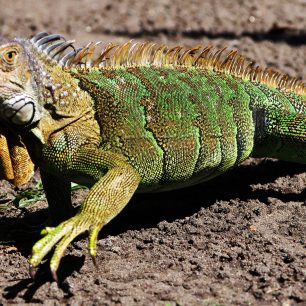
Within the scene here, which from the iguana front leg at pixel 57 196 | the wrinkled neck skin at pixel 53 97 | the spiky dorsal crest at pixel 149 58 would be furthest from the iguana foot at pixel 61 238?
the spiky dorsal crest at pixel 149 58

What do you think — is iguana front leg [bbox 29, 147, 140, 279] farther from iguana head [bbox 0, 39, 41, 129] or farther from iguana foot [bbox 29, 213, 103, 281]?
iguana head [bbox 0, 39, 41, 129]

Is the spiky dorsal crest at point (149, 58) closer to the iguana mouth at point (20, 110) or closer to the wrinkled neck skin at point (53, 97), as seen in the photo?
the wrinkled neck skin at point (53, 97)

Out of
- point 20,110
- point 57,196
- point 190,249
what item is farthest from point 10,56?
point 190,249

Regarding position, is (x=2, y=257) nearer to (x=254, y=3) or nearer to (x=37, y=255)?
(x=37, y=255)

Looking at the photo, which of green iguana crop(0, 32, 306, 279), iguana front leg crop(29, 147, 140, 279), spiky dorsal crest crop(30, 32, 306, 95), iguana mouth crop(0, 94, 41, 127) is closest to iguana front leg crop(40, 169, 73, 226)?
green iguana crop(0, 32, 306, 279)

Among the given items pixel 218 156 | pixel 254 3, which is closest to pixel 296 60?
pixel 254 3

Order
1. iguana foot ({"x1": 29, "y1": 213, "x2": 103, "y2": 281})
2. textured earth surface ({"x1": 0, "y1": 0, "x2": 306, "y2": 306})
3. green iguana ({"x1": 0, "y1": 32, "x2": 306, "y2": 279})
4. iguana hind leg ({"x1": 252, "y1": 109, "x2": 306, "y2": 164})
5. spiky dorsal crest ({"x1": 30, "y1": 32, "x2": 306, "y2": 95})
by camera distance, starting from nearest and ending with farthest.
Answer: iguana foot ({"x1": 29, "y1": 213, "x2": 103, "y2": 281}), textured earth surface ({"x1": 0, "y1": 0, "x2": 306, "y2": 306}), green iguana ({"x1": 0, "y1": 32, "x2": 306, "y2": 279}), spiky dorsal crest ({"x1": 30, "y1": 32, "x2": 306, "y2": 95}), iguana hind leg ({"x1": 252, "y1": 109, "x2": 306, "y2": 164})
